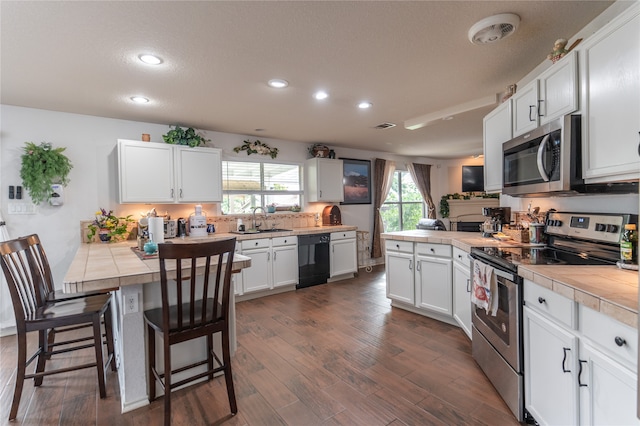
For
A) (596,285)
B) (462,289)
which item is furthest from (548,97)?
(462,289)

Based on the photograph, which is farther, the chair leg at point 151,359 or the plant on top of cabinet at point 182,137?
the plant on top of cabinet at point 182,137

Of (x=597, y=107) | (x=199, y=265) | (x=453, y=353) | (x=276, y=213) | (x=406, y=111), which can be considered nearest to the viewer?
(x=597, y=107)

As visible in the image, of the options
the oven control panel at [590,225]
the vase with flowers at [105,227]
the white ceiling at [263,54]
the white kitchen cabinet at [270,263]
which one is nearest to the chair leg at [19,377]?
the vase with flowers at [105,227]

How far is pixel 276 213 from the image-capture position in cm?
511

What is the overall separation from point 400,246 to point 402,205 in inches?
153

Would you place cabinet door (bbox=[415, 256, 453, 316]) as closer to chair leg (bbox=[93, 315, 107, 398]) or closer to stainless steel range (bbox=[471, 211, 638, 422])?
stainless steel range (bbox=[471, 211, 638, 422])

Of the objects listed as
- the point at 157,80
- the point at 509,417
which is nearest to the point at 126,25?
the point at 157,80

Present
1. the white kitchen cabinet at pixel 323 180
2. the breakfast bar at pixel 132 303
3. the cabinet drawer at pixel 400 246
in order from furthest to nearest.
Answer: the white kitchen cabinet at pixel 323 180 → the cabinet drawer at pixel 400 246 → the breakfast bar at pixel 132 303

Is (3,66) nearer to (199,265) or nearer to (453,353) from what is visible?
(199,265)

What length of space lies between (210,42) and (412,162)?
238 inches

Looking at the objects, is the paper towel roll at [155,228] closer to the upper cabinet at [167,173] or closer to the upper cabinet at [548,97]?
the upper cabinet at [167,173]

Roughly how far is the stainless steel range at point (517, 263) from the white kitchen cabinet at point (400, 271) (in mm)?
1138

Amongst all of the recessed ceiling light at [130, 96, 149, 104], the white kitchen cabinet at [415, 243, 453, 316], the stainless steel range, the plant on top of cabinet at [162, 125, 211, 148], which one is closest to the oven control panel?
the stainless steel range

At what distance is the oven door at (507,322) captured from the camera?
69.4 inches
